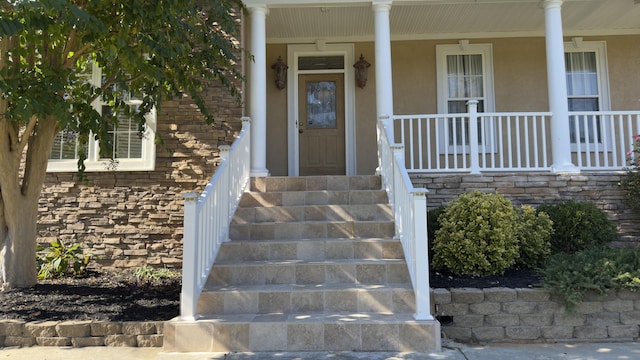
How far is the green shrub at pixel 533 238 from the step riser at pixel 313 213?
4.92 feet

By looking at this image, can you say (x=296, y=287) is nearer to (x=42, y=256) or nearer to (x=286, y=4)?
(x=42, y=256)

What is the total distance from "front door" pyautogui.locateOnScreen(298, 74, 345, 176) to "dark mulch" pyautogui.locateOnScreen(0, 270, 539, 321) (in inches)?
136

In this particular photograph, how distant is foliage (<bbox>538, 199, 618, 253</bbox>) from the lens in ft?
17.2

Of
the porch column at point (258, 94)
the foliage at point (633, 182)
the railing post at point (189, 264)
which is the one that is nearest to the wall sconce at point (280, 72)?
the porch column at point (258, 94)

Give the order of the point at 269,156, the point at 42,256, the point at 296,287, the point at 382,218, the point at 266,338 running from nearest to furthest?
the point at 266,338 < the point at 296,287 < the point at 382,218 < the point at 42,256 < the point at 269,156

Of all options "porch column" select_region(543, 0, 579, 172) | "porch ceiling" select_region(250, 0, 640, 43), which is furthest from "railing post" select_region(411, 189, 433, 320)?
"porch ceiling" select_region(250, 0, 640, 43)

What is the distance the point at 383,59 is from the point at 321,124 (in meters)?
2.02

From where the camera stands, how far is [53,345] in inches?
154

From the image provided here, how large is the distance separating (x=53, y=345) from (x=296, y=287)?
2176 mm

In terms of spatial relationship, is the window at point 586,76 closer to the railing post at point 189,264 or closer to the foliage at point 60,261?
the railing post at point 189,264

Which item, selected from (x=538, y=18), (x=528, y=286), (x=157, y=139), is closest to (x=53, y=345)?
(x=157, y=139)

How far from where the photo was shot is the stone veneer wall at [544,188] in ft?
19.1

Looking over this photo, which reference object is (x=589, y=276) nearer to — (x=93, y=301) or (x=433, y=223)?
(x=433, y=223)

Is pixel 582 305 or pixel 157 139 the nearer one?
pixel 582 305
